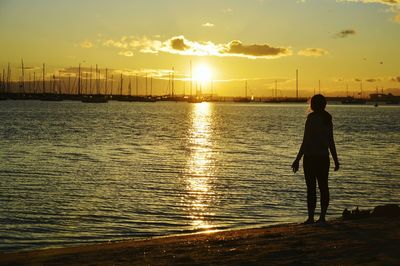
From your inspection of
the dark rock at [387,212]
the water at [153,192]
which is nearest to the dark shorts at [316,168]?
the dark rock at [387,212]

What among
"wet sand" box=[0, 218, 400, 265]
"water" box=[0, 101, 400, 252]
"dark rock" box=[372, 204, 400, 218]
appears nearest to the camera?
"wet sand" box=[0, 218, 400, 265]

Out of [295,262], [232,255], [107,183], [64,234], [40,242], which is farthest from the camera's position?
[107,183]

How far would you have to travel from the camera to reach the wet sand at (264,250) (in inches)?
296

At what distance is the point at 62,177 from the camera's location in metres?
24.2

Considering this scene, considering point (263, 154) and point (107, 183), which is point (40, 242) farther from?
point (263, 154)

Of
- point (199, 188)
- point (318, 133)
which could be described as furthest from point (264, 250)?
point (199, 188)

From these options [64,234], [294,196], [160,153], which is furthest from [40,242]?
[160,153]

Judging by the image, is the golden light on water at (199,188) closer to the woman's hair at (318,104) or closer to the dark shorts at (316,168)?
the dark shorts at (316,168)

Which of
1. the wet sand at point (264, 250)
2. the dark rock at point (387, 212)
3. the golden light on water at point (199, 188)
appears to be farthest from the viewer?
the golden light on water at point (199, 188)

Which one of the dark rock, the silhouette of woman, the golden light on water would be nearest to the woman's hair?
the silhouette of woman

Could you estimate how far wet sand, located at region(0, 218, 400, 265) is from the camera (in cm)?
751

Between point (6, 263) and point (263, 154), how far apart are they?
3065cm

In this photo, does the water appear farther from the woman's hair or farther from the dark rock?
the woman's hair

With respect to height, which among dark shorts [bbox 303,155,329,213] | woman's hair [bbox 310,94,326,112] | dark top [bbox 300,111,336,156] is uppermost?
woman's hair [bbox 310,94,326,112]
